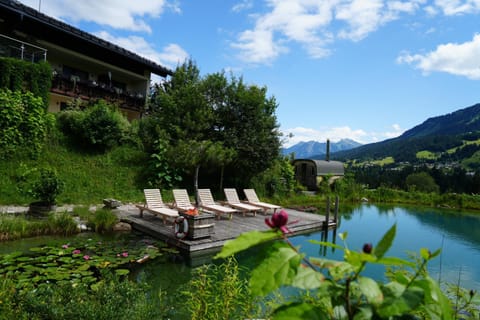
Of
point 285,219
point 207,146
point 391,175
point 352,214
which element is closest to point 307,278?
point 285,219

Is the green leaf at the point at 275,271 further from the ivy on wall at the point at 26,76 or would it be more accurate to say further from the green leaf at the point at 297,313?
the ivy on wall at the point at 26,76

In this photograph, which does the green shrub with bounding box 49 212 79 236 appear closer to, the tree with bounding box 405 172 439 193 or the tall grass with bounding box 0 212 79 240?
the tall grass with bounding box 0 212 79 240

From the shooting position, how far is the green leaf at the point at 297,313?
736 millimetres

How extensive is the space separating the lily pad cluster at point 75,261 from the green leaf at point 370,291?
13.8 ft

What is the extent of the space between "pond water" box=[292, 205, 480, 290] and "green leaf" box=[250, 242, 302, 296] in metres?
4.91

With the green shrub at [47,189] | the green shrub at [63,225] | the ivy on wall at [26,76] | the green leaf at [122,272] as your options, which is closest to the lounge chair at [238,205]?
the green shrub at [63,225]

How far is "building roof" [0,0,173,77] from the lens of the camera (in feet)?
43.7

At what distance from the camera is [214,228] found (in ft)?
26.7

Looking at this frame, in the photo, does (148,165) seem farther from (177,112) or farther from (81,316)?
(81,316)

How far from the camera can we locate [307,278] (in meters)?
0.72

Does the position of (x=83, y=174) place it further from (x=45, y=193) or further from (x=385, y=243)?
(x=385, y=243)

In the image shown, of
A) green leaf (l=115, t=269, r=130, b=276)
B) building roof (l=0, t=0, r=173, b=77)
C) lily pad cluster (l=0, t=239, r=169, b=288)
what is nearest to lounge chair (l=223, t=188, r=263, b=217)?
lily pad cluster (l=0, t=239, r=169, b=288)

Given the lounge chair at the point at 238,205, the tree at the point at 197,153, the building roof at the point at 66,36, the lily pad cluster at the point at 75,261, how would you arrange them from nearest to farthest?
the lily pad cluster at the point at 75,261 → the lounge chair at the point at 238,205 → the tree at the point at 197,153 → the building roof at the point at 66,36

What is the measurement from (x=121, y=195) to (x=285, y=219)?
37.1 ft
